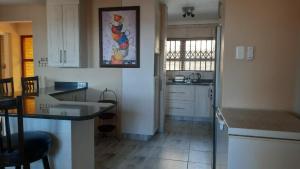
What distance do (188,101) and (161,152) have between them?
7.06 feet

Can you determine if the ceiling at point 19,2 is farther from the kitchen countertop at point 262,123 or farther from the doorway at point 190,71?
the kitchen countertop at point 262,123

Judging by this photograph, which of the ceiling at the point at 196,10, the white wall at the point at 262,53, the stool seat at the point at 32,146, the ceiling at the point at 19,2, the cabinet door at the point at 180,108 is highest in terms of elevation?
the ceiling at the point at 196,10

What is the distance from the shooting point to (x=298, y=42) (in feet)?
6.68

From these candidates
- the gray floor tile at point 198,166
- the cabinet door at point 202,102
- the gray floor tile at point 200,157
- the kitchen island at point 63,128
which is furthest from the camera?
the cabinet door at point 202,102

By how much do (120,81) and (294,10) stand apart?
9.07 feet

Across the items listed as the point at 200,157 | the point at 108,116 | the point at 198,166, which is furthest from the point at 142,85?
the point at 198,166

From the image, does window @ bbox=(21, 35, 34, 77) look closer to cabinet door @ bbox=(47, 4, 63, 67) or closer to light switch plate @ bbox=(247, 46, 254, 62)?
cabinet door @ bbox=(47, 4, 63, 67)

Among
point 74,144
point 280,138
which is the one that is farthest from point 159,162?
point 280,138

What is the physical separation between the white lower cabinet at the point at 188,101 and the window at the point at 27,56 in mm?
3604

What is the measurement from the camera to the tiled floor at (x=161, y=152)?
3.05m

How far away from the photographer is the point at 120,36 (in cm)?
396

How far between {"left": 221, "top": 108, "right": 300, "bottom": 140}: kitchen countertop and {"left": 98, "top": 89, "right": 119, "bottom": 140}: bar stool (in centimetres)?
234

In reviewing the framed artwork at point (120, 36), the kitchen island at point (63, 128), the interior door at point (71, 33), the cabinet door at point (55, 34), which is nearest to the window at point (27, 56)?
the cabinet door at point (55, 34)

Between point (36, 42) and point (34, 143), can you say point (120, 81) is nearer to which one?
point (36, 42)
